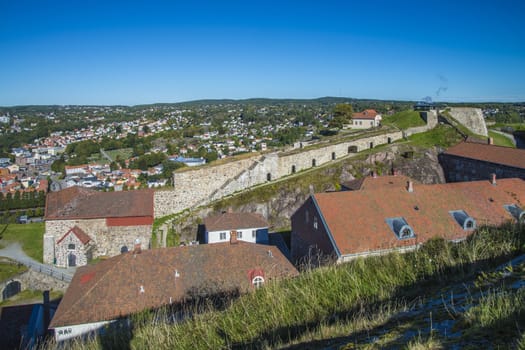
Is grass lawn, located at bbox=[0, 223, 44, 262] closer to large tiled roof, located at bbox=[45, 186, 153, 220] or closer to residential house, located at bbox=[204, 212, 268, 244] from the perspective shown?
large tiled roof, located at bbox=[45, 186, 153, 220]

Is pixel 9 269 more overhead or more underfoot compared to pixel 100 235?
more underfoot

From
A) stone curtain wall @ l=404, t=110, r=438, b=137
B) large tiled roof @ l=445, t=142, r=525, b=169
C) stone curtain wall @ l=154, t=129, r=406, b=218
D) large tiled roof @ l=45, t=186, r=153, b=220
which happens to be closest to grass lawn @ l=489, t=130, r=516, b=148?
stone curtain wall @ l=404, t=110, r=438, b=137

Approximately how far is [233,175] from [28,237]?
56.3ft

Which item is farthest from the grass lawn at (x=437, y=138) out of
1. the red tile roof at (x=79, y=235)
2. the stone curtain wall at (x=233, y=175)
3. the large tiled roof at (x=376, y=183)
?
the red tile roof at (x=79, y=235)

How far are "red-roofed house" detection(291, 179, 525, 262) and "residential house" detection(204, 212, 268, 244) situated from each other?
16.0ft

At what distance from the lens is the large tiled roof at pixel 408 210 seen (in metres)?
14.6

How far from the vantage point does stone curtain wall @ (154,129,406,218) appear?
1022 inches

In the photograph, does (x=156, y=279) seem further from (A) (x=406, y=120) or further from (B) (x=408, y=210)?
(A) (x=406, y=120)

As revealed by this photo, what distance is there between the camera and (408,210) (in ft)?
52.5

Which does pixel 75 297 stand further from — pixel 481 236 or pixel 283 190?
pixel 283 190

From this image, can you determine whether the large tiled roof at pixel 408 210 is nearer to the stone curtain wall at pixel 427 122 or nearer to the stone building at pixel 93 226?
the stone building at pixel 93 226

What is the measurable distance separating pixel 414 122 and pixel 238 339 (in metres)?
37.3

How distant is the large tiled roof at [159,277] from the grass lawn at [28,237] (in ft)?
42.9

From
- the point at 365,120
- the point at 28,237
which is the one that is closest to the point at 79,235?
the point at 28,237
